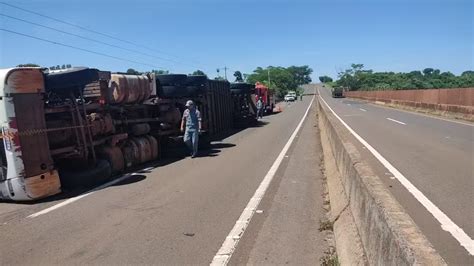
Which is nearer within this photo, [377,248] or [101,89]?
[377,248]

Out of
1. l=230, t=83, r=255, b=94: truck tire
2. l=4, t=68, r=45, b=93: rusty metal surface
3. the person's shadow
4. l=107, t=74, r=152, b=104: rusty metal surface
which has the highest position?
l=4, t=68, r=45, b=93: rusty metal surface

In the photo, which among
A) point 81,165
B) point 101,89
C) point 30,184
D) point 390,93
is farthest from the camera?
point 390,93

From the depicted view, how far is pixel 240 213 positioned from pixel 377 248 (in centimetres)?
375

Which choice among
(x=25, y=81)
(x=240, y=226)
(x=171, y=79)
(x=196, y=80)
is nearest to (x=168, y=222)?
(x=240, y=226)

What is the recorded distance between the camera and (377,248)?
399cm

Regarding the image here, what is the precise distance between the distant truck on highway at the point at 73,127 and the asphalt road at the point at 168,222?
0.57m

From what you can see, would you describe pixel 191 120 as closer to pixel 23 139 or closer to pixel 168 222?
pixel 23 139

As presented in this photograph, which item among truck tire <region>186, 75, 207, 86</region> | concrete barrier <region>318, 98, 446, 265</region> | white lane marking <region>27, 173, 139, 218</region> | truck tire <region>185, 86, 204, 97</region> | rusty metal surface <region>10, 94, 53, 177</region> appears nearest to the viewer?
concrete barrier <region>318, 98, 446, 265</region>

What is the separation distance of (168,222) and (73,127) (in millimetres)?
4361

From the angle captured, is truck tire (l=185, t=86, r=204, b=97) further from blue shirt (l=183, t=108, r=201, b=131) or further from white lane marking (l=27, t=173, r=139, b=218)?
white lane marking (l=27, t=173, r=139, b=218)

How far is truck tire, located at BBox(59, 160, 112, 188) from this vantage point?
33.3 feet

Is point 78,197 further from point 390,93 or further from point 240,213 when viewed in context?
point 390,93

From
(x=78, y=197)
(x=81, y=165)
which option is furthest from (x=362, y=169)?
(x=81, y=165)

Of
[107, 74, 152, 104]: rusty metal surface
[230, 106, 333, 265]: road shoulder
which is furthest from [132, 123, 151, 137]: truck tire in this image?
[230, 106, 333, 265]: road shoulder
